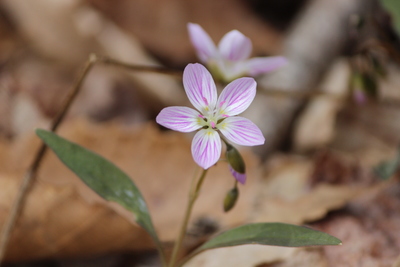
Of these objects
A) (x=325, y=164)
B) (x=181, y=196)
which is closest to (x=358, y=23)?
(x=325, y=164)

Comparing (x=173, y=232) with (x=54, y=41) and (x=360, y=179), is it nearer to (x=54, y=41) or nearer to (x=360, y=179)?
(x=360, y=179)

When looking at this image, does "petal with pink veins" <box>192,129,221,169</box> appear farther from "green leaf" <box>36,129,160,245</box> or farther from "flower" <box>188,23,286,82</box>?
"flower" <box>188,23,286,82</box>

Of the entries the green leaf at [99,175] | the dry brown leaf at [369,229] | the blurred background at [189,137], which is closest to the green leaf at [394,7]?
the blurred background at [189,137]

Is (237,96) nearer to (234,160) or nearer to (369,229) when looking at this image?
(234,160)

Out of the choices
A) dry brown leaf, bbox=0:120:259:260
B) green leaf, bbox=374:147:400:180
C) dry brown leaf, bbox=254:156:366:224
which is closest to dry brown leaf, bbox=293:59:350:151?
dry brown leaf, bbox=254:156:366:224

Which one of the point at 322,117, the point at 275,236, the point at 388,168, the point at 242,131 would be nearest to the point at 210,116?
the point at 242,131

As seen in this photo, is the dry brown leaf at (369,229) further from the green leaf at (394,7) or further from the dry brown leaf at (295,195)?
the green leaf at (394,7)

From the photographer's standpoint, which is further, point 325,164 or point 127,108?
point 127,108
